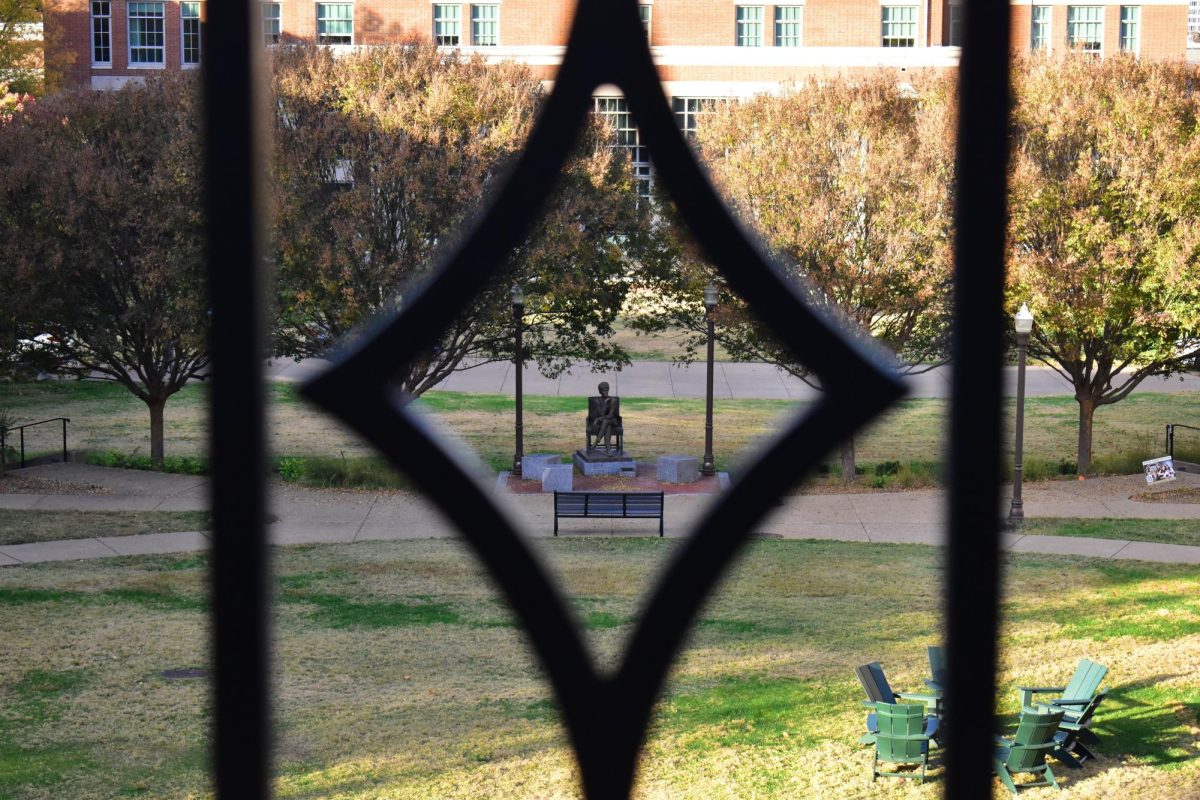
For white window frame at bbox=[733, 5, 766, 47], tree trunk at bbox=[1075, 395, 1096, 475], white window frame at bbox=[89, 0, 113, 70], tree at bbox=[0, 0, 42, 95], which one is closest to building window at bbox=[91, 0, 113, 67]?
white window frame at bbox=[89, 0, 113, 70]

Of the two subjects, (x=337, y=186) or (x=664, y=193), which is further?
(x=337, y=186)

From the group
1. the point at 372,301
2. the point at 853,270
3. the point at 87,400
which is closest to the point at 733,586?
the point at 853,270

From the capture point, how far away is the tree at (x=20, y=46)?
32250 mm

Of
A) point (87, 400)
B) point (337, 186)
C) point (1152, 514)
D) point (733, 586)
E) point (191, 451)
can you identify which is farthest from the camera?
point (87, 400)

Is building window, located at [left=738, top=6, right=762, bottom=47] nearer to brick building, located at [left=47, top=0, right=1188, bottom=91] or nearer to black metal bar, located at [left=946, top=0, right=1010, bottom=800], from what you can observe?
brick building, located at [left=47, top=0, right=1188, bottom=91]

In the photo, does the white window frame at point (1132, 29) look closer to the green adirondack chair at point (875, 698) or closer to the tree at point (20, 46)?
the tree at point (20, 46)

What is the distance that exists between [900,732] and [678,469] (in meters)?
11.3

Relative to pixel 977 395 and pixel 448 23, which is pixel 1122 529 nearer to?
pixel 977 395

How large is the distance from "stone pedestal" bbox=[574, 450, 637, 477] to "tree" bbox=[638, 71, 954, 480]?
2638 mm

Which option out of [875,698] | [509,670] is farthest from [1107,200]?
[509,670]

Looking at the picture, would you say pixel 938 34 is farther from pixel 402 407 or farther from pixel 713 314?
pixel 402 407

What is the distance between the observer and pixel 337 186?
20141 millimetres

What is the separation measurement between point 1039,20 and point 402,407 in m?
29.6

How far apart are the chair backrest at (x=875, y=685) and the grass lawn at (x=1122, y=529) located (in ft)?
25.5
